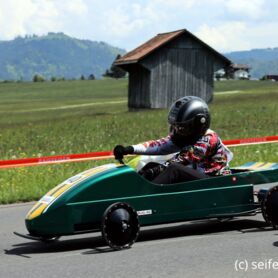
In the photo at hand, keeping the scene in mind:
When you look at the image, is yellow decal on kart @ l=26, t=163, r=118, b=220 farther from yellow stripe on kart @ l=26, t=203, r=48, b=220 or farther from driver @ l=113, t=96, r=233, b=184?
driver @ l=113, t=96, r=233, b=184

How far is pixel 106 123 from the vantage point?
132 feet

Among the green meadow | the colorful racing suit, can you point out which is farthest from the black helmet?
the green meadow

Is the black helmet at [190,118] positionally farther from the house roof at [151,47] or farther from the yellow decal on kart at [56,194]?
the house roof at [151,47]

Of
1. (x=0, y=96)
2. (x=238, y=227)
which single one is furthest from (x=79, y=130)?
(x=0, y=96)

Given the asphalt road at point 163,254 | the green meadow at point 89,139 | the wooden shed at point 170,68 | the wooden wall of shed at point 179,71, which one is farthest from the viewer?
the wooden wall of shed at point 179,71

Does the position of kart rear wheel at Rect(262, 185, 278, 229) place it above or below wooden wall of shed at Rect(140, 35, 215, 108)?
below

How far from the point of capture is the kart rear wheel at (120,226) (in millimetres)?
7004

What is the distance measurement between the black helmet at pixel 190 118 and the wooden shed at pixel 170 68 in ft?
143

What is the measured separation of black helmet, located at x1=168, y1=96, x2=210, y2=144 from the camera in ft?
25.7

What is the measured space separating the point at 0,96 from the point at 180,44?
65.2m

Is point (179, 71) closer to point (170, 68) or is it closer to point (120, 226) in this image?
point (170, 68)

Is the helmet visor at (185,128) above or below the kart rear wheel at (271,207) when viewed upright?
above

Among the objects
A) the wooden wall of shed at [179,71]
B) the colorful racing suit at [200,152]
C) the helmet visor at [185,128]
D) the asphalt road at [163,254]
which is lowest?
the asphalt road at [163,254]

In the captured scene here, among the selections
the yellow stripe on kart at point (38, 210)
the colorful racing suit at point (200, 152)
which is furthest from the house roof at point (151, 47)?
the yellow stripe on kart at point (38, 210)
